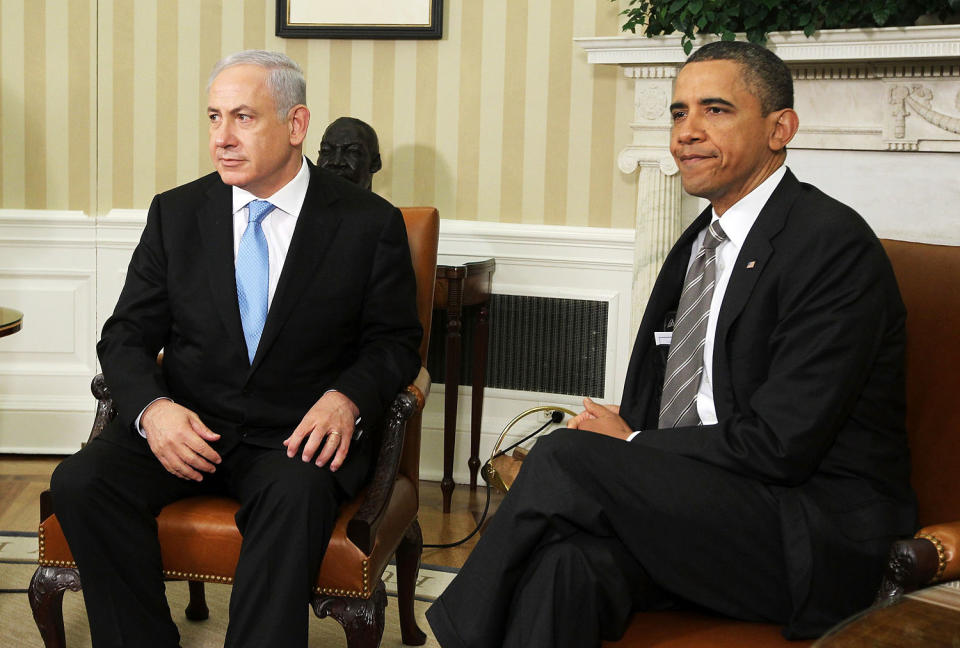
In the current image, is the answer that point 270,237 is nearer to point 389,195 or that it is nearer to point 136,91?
point 389,195

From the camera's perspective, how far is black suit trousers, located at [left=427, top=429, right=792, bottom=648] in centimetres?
166

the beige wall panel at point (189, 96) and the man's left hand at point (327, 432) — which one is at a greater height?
the beige wall panel at point (189, 96)

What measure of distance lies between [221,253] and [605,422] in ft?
3.18

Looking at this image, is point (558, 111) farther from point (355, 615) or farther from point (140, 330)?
point (355, 615)

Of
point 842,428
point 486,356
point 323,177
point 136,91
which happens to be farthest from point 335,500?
point 136,91

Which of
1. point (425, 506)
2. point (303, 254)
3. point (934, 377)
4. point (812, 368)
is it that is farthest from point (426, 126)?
point (812, 368)

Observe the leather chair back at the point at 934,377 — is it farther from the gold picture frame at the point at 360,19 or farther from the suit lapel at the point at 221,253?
the gold picture frame at the point at 360,19

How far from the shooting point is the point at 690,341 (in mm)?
2062

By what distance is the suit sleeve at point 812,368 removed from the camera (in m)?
1.75

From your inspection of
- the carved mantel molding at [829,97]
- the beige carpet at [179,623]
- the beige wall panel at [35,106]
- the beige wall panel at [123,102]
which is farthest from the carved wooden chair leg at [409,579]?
the beige wall panel at [35,106]

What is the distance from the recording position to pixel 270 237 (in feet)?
8.09

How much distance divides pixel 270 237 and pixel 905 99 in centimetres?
207

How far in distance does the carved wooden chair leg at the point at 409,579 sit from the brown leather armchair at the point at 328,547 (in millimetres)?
164

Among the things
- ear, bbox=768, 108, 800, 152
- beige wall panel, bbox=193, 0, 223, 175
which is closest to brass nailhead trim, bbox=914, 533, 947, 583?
ear, bbox=768, 108, 800, 152
